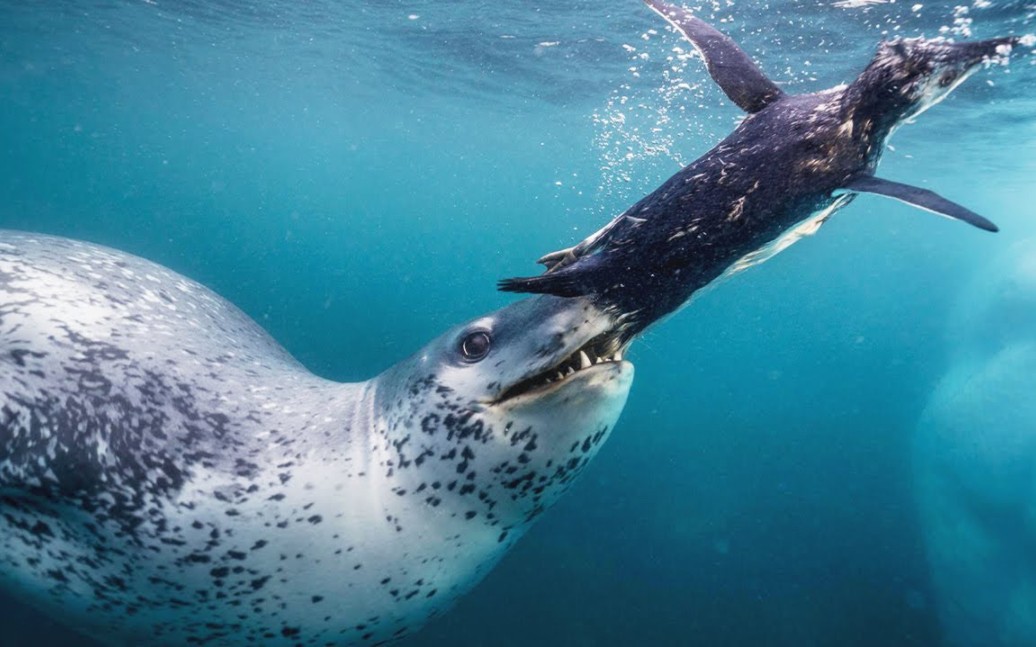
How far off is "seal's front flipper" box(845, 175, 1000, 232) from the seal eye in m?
1.08

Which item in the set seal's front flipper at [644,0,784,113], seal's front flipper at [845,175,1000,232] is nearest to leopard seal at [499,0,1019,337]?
A: seal's front flipper at [845,175,1000,232]

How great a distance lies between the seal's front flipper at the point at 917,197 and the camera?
3.79 feet

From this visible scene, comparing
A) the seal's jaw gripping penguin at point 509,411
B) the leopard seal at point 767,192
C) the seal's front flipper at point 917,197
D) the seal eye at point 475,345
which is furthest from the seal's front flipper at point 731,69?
the seal eye at point 475,345

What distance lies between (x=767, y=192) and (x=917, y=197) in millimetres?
309

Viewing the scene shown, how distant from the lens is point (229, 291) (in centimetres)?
1923

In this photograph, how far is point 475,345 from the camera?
6.38 feet

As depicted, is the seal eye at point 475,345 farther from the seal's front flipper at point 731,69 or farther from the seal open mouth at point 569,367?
the seal's front flipper at point 731,69

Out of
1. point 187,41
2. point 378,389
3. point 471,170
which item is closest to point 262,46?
point 187,41

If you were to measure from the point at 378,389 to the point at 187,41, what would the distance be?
84.2ft

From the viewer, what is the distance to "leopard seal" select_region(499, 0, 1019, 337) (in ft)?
3.91

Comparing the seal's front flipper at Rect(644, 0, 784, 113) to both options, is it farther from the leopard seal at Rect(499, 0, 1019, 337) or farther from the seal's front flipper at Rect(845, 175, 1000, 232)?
the seal's front flipper at Rect(845, 175, 1000, 232)

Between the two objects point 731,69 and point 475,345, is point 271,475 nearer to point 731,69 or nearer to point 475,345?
point 475,345

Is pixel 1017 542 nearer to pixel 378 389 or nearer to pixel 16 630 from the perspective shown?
pixel 378 389

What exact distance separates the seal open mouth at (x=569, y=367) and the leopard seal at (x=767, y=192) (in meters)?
0.40
